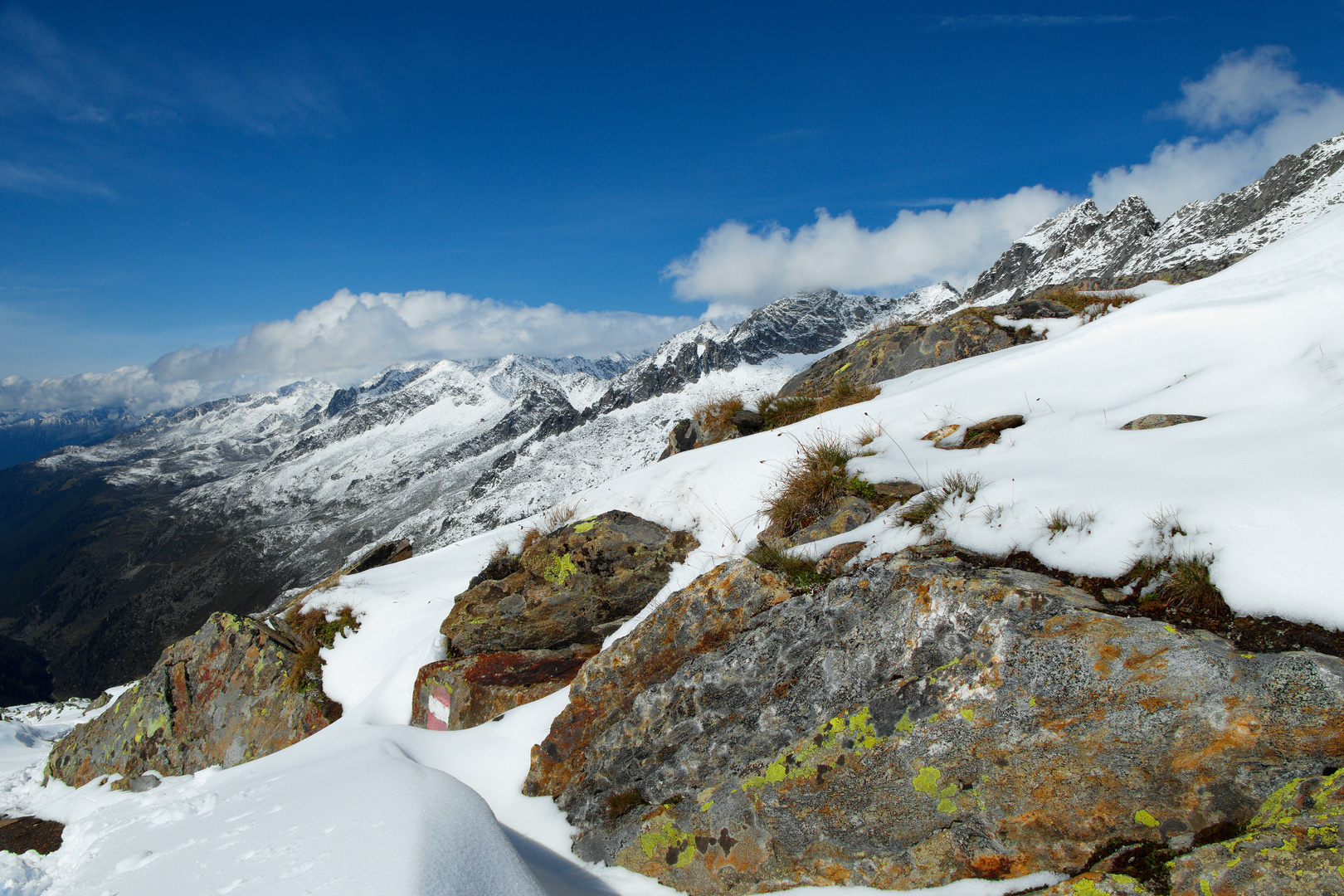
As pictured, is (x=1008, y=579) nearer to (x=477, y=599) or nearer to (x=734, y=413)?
(x=477, y=599)

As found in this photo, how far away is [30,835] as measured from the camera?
24.6 ft

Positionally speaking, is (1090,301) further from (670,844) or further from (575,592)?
(670,844)

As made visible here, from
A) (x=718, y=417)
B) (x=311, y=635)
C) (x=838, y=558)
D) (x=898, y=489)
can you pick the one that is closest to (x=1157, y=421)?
(x=898, y=489)

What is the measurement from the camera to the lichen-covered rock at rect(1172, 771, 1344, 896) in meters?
2.29

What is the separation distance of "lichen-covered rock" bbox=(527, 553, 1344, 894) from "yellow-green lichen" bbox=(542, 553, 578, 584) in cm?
233

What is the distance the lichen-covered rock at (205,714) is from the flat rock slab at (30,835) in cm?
84

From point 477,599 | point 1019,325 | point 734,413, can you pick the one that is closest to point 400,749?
point 477,599

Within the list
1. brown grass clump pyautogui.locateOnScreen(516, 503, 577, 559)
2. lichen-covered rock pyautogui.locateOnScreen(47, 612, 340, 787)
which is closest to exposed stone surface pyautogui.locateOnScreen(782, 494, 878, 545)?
brown grass clump pyautogui.locateOnScreen(516, 503, 577, 559)

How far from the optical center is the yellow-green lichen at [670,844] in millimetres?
4047

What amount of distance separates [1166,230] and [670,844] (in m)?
197

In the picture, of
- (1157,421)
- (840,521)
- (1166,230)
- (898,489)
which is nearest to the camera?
(1157,421)

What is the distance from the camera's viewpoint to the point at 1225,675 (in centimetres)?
294

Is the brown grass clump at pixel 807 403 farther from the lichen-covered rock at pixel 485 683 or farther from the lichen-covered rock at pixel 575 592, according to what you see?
the lichen-covered rock at pixel 485 683

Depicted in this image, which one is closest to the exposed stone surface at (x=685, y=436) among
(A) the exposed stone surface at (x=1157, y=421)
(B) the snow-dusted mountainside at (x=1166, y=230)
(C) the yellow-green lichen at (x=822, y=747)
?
(A) the exposed stone surface at (x=1157, y=421)
